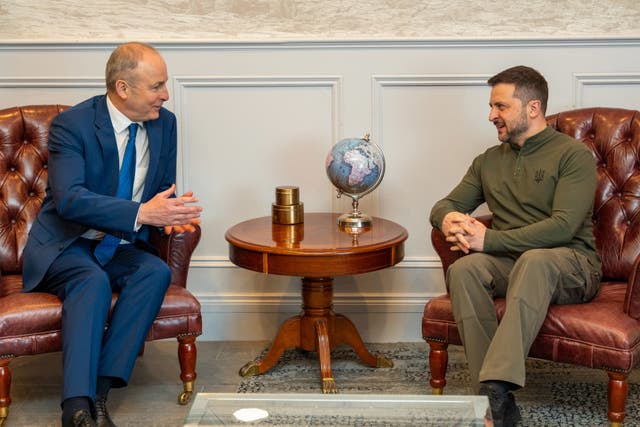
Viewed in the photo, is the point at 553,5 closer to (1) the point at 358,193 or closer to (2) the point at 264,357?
(1) the point at 358,193

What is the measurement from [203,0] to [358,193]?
1264 millimetres

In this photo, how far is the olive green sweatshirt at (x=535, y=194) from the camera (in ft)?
10.8

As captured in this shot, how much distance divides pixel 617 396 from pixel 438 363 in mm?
691

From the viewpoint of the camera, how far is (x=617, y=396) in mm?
3051

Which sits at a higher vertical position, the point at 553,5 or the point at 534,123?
the point at 553,5

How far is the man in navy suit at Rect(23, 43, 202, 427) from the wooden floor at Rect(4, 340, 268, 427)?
240 mm

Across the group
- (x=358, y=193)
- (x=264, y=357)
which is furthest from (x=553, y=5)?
(x=264, y=357)

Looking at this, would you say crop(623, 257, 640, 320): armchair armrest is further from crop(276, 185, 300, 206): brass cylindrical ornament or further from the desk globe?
crop(276, 185, 300, 206): brass cylindrical ornament

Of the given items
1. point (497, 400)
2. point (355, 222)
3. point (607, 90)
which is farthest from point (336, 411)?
point (607, 90)

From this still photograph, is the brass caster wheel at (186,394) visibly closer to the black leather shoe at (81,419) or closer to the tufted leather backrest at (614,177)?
the black leather shoe at (81,419)

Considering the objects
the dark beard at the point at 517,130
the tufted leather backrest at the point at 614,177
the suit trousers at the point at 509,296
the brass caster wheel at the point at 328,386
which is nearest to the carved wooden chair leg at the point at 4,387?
the brass caster wheel at the point at 328,386

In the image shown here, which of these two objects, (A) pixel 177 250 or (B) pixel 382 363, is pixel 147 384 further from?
(B) pixel 382 363

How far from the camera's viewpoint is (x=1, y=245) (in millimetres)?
3709

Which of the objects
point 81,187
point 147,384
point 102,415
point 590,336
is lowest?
point 147,384
